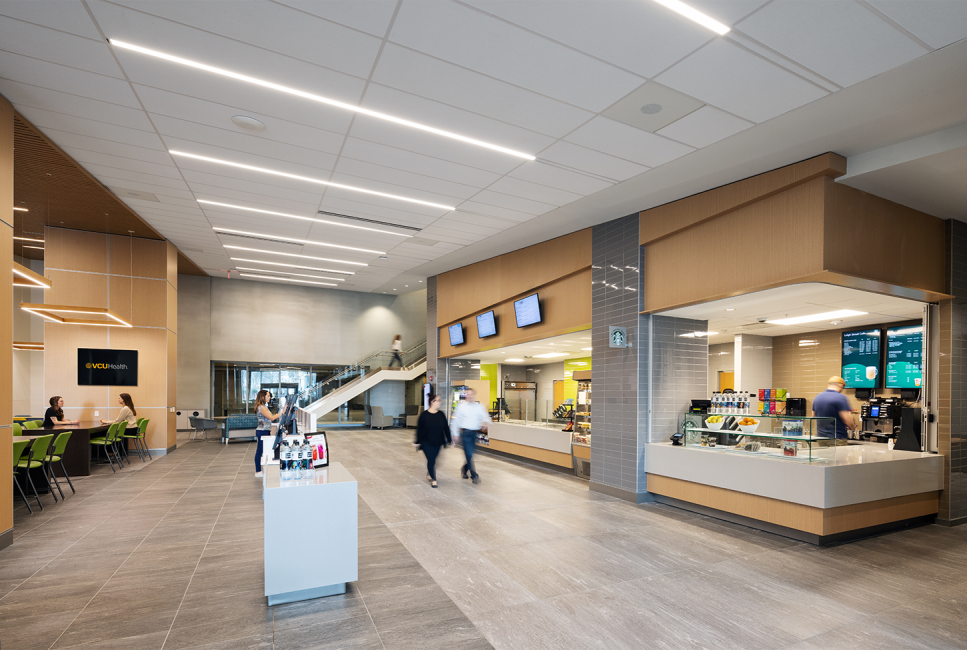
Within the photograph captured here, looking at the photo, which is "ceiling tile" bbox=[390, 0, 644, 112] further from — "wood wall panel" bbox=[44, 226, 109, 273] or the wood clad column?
"wood wall panel" bbox=[44, 226, 109, 273]

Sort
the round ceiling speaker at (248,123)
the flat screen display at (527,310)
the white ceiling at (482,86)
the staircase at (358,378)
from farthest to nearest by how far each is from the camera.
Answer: the staircase at (358,378)
the flat screen display at (527,310)
the round ceiling speaker at (248,123)
the white ceiling at (482,86)

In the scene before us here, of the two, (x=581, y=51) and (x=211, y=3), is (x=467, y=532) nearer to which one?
(x=581, y=51)

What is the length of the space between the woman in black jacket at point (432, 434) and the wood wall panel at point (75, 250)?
796cm

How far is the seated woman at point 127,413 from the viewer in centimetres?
1001

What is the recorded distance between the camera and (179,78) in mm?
4332

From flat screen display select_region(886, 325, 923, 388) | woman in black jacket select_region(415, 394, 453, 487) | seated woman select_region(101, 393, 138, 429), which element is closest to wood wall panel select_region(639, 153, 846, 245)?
woman in black jacket select_region(415, 394, 453, 487)

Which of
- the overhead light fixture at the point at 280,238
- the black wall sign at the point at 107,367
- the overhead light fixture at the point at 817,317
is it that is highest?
the overhead light fixture at the point at 280,238

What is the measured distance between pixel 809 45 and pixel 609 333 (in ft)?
15.1

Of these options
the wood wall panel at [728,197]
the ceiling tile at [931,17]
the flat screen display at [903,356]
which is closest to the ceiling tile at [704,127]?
the wood wall panel at [728,197]

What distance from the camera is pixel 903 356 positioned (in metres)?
8.19

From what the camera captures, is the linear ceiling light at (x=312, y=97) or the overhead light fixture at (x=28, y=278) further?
A: the overhead light fixture at (x=28, y=278)

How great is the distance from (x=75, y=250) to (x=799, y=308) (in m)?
13.1

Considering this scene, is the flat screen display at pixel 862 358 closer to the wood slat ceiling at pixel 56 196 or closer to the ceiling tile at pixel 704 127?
the ceiling tile at pixel 704 127

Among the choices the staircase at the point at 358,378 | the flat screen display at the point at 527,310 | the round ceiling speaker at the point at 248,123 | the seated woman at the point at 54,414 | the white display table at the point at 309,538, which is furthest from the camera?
the staircase at the point at 358,378
